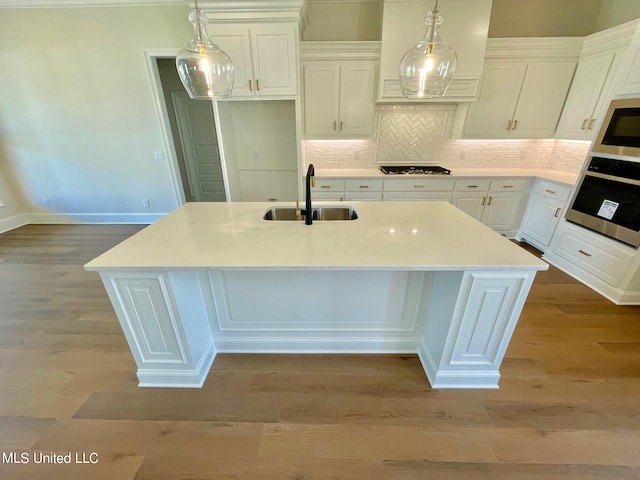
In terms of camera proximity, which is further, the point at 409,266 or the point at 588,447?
the point at 588,447

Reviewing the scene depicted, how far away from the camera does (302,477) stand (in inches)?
48.6

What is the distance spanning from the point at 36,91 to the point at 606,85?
6952 millimetres

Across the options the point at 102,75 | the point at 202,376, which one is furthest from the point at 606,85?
the point at 102,75

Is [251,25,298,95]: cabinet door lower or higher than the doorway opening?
higher

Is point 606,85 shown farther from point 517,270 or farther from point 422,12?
point 517,270

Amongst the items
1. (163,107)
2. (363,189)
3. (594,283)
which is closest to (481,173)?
(363,189)

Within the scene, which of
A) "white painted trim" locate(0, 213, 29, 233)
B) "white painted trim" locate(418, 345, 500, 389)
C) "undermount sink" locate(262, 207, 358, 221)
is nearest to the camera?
"white painted trim" locate(418, 345, 500, 389)

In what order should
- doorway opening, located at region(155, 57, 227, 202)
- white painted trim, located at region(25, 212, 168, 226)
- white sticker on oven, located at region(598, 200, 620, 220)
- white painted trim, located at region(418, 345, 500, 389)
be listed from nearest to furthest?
1. white painted trim, located at region(418, 345, 500, 389)
2. white sticker on oven, located at region(598, 200, 620, 220)
3. white painted trim, located at region(25, 212, 168, 226)
4. doorway opening, located at region(155, 57, 227, 202)

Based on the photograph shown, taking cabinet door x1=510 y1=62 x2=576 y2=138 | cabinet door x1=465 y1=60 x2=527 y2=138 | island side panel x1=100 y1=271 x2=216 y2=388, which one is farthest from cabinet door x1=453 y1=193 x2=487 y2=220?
island side panel x1=100 y1=271 x2=216 y2=388

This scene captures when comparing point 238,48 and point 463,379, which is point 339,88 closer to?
point 238,48

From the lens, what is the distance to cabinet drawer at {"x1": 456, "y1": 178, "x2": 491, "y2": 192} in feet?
11.3

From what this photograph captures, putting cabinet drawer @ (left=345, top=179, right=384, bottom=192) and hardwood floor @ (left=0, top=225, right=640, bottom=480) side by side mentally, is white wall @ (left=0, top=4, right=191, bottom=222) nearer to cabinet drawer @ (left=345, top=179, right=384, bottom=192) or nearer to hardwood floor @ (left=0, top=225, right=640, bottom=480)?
hardwood floor @ (left=0, top=225, right=640, bottom=480)

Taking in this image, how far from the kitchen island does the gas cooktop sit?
5.23ft

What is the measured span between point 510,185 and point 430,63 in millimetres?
2682
